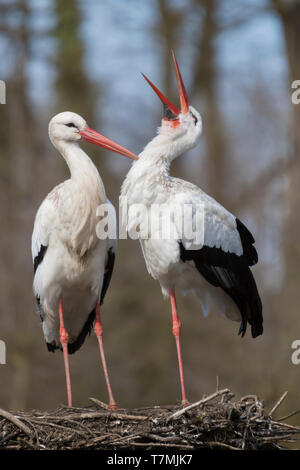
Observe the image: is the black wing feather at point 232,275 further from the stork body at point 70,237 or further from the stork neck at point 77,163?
the stork neck at point 77,163

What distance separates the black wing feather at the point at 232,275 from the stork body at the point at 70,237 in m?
0.84

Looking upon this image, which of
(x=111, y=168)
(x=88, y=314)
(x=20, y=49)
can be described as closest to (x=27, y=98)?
(x=20, y=49)

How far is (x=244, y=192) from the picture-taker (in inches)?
522

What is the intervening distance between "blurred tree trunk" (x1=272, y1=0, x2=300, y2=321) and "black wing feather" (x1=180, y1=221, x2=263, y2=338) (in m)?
4.18

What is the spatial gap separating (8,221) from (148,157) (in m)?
7.01

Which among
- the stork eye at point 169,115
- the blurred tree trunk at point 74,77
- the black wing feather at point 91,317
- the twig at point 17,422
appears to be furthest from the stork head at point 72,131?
the blurred tree trunk at point 74,77

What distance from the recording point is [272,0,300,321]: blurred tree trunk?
439 inches

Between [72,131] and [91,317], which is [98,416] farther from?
[72,131]

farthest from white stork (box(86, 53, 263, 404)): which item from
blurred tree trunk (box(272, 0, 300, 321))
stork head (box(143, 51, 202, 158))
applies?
blurred tree trunk (box(272, 0, 300, 321))

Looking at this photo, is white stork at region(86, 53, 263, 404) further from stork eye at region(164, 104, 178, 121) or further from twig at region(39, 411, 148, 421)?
twig at region(39, 411, 148, 421)

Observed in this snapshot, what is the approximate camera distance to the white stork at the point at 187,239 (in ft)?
21.3

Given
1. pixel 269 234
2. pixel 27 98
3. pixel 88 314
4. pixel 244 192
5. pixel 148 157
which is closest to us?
pixel 148 157

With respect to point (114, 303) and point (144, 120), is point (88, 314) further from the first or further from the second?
point (144, 120)

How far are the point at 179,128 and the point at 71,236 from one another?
128 cm
